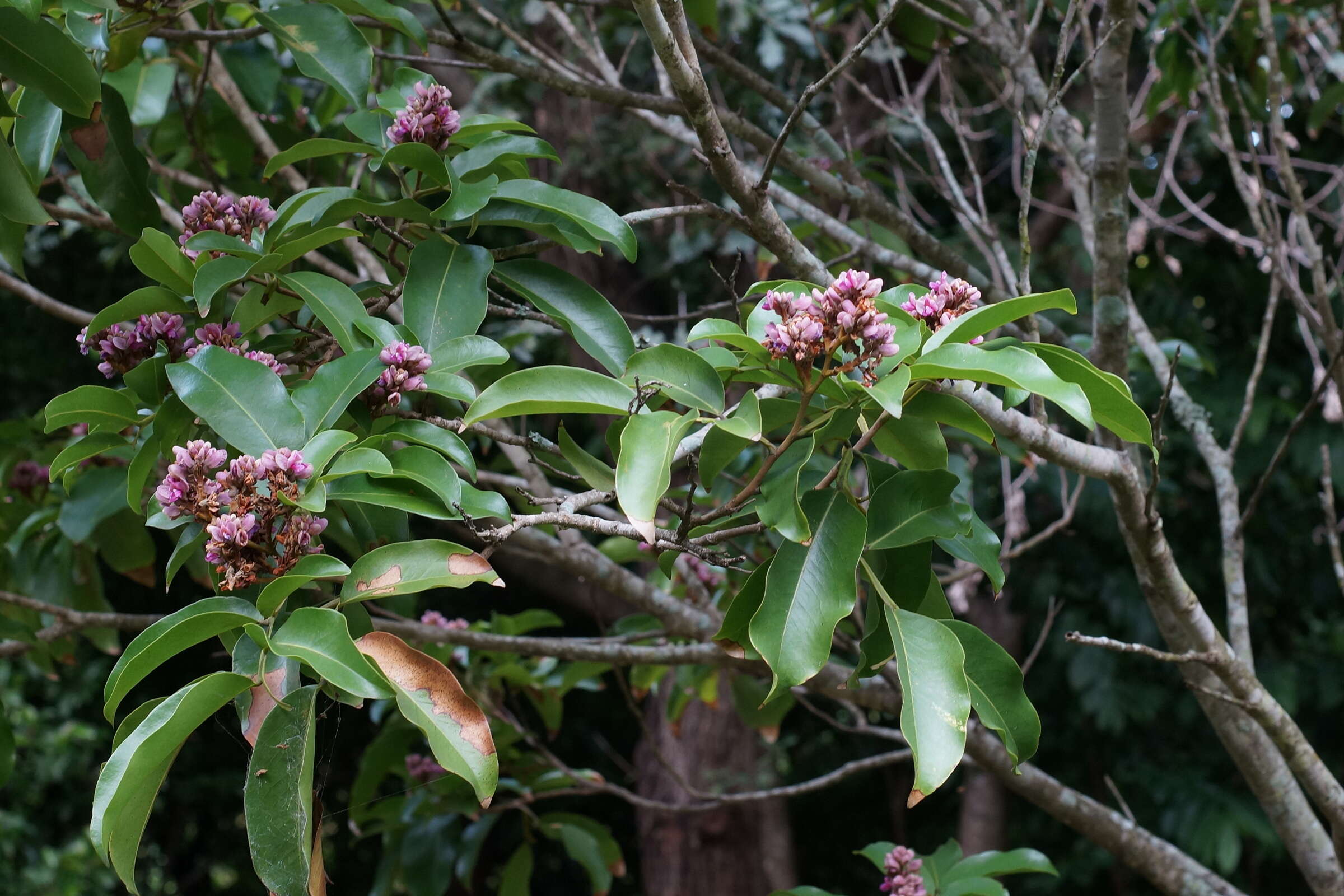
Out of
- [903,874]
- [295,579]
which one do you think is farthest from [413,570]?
[903,874]

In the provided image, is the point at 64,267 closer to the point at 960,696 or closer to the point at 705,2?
the point at 705,2

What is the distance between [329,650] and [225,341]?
403 millimetres

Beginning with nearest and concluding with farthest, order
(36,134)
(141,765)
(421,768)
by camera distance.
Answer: (141,765) < (36,134) < (421,768)

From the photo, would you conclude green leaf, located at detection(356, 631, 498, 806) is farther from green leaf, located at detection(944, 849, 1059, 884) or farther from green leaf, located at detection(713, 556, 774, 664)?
green leaf, located at detection(944, 849, 1059, 884)

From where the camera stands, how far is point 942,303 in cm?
84

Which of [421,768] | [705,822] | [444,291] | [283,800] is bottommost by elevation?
[705,822]

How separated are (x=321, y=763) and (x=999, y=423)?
73cm

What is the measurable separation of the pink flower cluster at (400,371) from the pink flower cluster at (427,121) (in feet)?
0.87

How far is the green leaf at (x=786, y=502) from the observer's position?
0.75 meters

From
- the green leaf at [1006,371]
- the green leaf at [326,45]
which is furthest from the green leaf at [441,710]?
the green leaf at [326,45]

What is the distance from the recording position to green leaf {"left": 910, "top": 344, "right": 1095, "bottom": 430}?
0.68 m

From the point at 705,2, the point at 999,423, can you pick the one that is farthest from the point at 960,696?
the point at 705,2

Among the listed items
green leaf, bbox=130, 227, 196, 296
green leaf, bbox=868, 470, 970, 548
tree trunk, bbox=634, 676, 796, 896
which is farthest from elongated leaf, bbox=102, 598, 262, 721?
tree trunk, bbox=634, 676, 796, 896

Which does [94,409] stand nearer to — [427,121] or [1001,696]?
[427,121]
